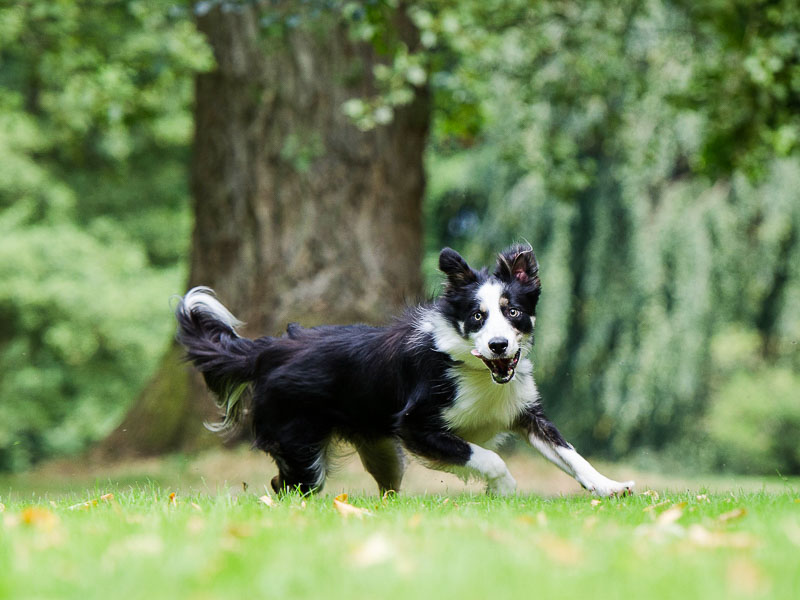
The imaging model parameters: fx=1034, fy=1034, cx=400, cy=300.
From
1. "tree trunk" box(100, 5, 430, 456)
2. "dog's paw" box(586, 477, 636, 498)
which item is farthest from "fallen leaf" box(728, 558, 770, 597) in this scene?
"tree trunk" box(100, 5, 430, 456)

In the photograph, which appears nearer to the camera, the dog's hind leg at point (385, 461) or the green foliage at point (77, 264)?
the dog's hind leg at point (385, 461)

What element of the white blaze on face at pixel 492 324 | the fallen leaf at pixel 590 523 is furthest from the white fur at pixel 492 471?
the fallen leaf at pixel 590 523

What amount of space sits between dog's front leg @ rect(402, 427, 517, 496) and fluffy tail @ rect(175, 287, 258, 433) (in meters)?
1.36

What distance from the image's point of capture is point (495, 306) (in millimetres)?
5691

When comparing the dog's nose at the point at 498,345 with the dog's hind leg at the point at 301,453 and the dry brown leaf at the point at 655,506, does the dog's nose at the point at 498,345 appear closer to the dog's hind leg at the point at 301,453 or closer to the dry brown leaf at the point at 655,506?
the dry brown leaf at the point at 655,506

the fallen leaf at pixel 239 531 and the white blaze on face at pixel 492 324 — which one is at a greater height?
the white blaze on face at pixel 492 324

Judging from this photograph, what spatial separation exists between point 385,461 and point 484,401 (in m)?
1.15

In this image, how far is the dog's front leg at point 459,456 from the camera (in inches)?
220

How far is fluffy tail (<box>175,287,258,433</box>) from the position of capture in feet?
22.0

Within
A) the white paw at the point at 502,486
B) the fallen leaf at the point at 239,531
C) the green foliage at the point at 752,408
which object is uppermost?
the fallen leaf at the point at 239,531

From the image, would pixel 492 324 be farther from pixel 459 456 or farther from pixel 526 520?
pixel 526 520

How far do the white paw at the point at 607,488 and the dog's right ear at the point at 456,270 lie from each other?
131 centimetres

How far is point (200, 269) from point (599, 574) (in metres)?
9.03

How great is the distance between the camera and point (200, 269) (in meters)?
11.3
